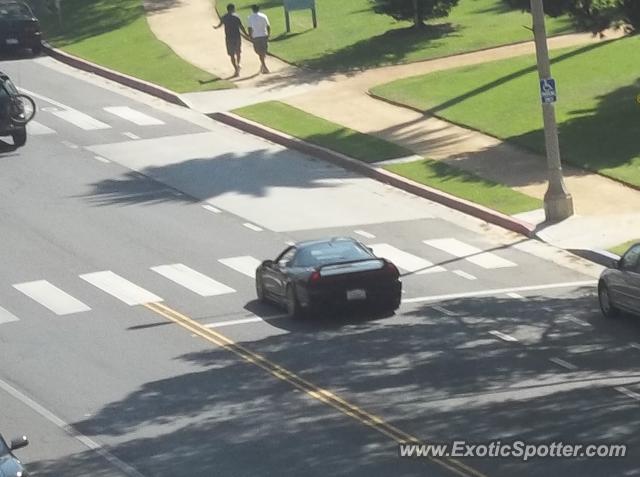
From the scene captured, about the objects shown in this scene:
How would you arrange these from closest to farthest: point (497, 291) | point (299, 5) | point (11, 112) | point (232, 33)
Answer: point (497, 291) → point (11, 112) → point (232, 33) → point (299, 5)

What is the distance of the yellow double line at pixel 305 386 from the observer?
17.8 meters

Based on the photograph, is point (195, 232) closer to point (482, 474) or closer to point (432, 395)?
point (432, 395)

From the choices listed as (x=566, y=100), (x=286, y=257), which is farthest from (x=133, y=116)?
(x=286, y=257)

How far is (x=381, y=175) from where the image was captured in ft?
122

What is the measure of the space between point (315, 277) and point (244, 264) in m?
4.82

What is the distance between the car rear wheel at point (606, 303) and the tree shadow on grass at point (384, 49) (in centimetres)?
2208

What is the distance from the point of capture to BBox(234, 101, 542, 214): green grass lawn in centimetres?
3475

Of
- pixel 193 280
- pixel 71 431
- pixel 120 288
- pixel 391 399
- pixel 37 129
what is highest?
pixel 71 431

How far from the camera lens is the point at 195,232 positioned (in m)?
32.8

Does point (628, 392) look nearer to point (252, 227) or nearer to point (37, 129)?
point (252, 227)

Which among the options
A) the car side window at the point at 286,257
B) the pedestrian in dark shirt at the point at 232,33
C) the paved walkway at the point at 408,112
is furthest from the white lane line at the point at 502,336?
the pedestrian in dark shirt at the point at 232,33

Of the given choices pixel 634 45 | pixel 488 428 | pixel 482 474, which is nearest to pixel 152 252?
pixel 488 428

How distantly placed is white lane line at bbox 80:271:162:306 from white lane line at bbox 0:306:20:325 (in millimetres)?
1849

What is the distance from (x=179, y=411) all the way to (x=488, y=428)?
409 cm
